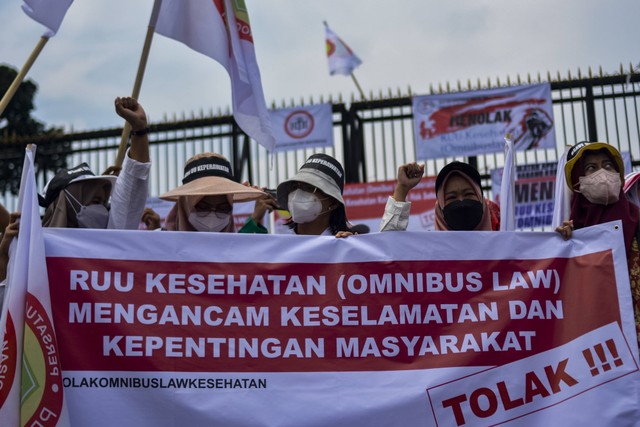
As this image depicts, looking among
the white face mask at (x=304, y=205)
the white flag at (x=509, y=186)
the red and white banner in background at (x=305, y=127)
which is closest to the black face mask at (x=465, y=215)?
the white flag at (x=509, y=186)

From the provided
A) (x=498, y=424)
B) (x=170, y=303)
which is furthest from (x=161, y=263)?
(x=498, y=424)

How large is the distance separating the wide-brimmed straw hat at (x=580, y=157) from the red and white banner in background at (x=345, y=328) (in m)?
0.37

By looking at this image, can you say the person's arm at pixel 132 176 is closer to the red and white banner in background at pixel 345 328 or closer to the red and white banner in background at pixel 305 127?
the red and white banner in background at pixel 345 328

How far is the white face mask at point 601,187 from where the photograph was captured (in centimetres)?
362

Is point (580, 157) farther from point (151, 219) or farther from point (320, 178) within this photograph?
point (151, 219)

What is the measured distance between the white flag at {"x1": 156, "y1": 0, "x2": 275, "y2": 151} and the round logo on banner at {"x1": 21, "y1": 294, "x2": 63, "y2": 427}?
228 cm

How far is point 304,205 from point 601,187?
52.7 inches

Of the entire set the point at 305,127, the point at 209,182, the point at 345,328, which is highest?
the point at 305,127

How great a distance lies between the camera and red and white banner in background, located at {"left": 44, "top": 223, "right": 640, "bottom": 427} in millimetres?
3166

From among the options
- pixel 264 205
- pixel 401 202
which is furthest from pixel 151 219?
pixel 401 202

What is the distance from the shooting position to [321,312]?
3332 mm

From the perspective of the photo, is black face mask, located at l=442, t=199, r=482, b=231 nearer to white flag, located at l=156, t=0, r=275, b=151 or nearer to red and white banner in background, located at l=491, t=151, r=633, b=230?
white flag, located at l=156, t=0, r=275, b=151

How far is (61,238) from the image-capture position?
330 centimetres

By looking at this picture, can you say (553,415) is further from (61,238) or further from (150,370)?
(61,238)
